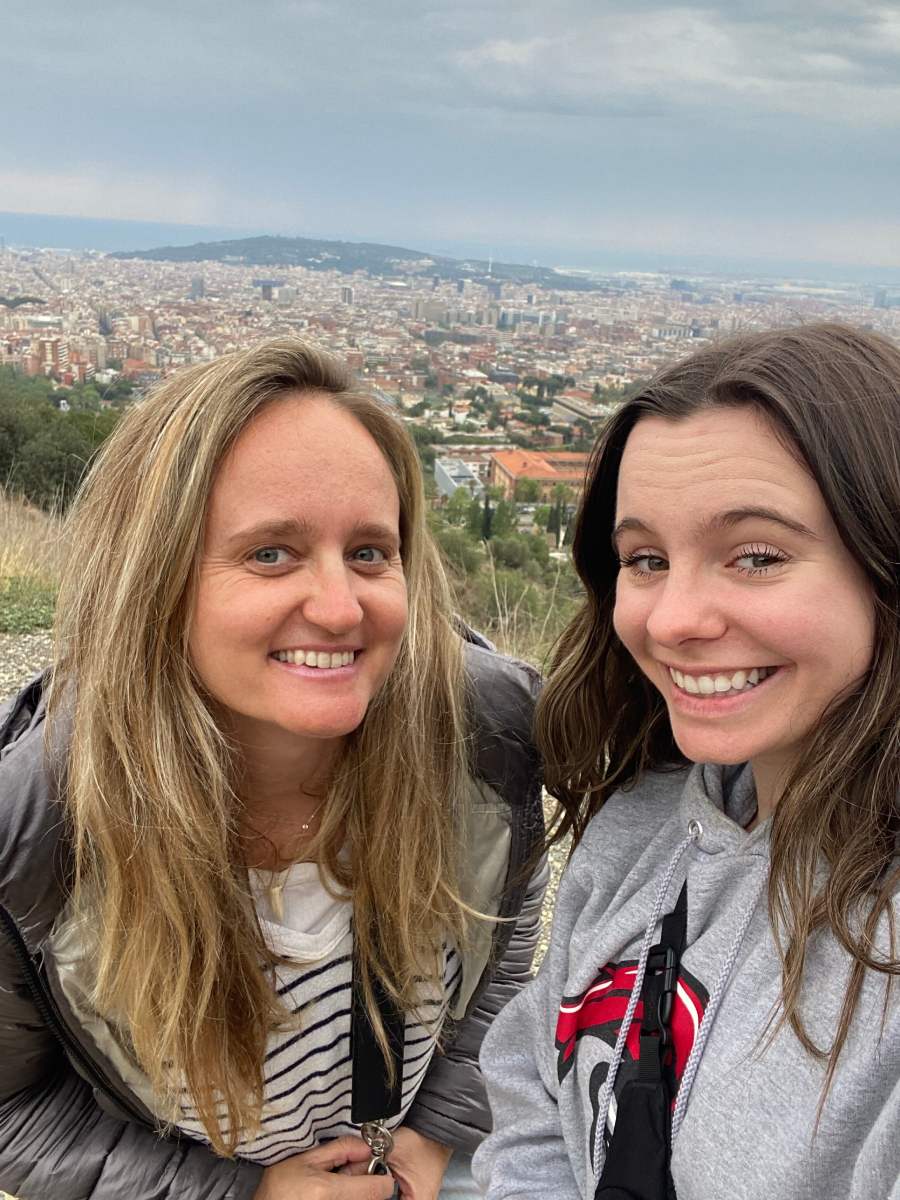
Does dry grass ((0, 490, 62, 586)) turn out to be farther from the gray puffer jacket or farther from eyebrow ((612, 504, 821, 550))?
eyebrow ((612, 504, 821, 550))

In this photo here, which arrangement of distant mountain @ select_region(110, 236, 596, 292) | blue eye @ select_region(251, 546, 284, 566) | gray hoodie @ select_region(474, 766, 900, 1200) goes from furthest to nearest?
1. distant mountain @ select_region(110, 236, 596, 292)
2. blue eye @ select_region(251, 546, 284, 566)
3. gray hoodie @ select_region(474, 766, 900, 1200)

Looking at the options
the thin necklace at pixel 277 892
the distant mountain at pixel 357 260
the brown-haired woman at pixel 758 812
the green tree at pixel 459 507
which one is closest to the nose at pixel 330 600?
the brown-haired woman at pixel 758 812

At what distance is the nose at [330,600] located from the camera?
52.3 inches

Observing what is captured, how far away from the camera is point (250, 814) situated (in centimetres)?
161

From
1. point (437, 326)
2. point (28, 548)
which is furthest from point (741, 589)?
point (437, 326)

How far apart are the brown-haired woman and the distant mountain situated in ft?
65.1

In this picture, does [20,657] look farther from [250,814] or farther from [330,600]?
[330,600]

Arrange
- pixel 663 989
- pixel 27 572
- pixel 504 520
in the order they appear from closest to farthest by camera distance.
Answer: pixel 663 989 → pixel 27 572 → pixel 504 520

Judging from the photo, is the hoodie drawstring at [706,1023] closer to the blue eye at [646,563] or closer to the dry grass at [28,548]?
the blue eye at [646,563]

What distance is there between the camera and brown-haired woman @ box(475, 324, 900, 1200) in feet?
3.45

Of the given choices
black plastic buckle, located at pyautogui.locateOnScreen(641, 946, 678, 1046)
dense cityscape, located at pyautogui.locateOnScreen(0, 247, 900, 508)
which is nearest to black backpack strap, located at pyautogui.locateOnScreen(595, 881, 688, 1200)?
black plastic buckle, located at pyautogui.locateOnScreen(641, 946, 678, 1046)

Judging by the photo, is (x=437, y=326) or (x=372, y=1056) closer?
(x=372, y=1056)

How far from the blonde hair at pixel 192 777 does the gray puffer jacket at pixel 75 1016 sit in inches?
2.5

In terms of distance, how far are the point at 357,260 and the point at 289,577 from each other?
22.9 meters
